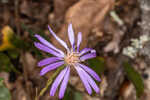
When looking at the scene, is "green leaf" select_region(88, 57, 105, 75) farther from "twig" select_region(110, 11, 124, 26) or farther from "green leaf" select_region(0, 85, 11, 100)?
"green leaf" select_region(0, 85, 11, 100)

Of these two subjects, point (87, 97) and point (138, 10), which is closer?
point (87, 97)

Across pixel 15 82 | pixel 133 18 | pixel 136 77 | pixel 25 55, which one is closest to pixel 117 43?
pixel 133 18

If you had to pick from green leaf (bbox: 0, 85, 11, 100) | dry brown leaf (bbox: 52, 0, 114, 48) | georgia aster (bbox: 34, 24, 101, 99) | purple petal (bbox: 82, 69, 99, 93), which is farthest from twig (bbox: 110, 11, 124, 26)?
green leaf (bbox: 0, 85, 11, 100)

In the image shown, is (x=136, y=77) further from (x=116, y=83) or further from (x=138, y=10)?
(x=138, y=10)

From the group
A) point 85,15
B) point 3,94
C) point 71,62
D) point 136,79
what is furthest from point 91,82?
point 85,15

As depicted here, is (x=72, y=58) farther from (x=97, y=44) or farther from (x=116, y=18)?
(x=116, y=18)

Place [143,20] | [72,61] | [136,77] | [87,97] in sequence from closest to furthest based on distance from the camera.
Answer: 1. [72,61]
2. [136,77]
3. [87,97]
4. [143,20]
